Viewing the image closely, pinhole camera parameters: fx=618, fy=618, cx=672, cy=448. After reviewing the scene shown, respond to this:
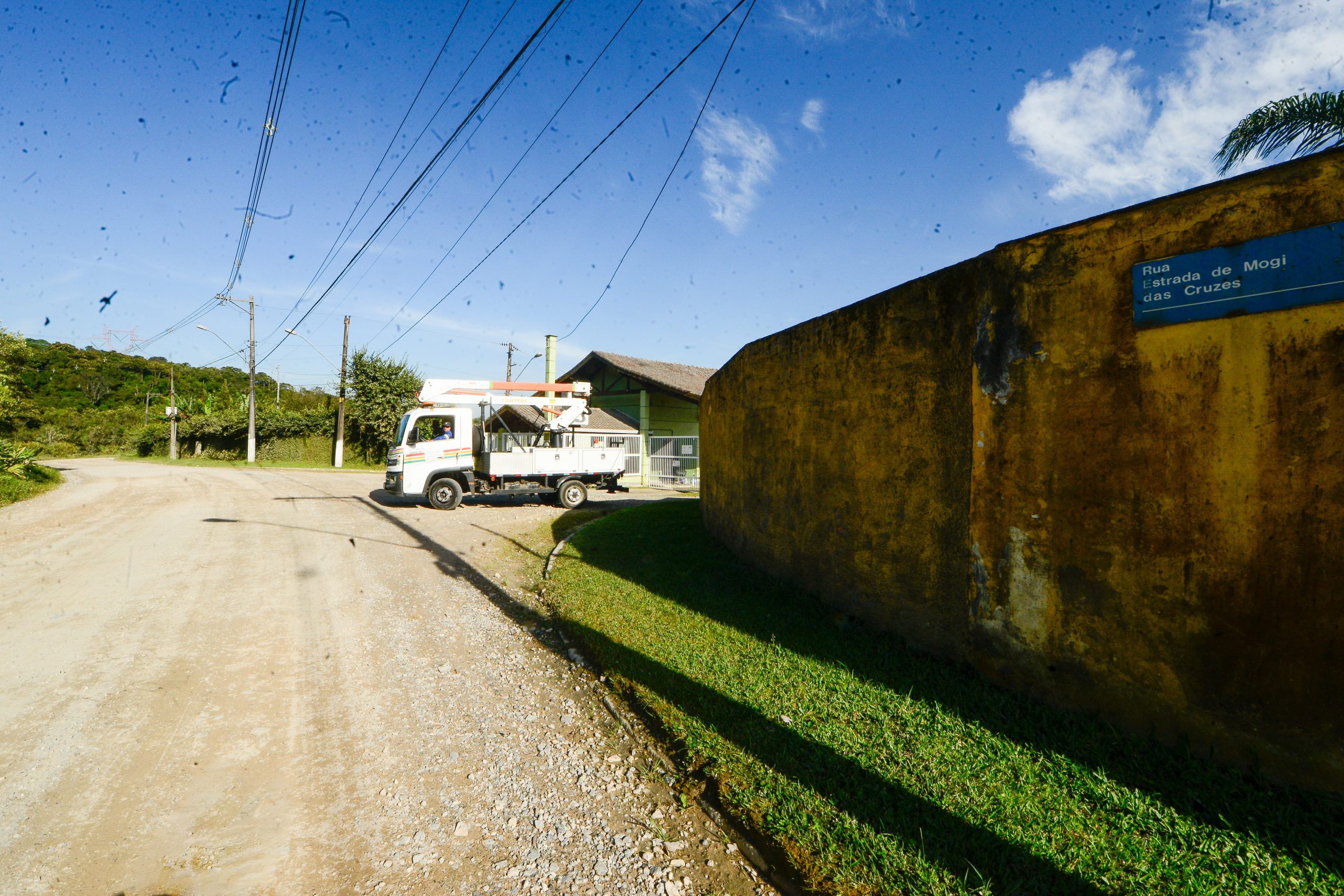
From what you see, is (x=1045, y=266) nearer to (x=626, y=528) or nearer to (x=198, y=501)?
(x=626, y=528)

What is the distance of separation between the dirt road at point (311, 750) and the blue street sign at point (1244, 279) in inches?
136

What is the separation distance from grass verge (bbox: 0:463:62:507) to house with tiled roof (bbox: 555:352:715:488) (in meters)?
17.2

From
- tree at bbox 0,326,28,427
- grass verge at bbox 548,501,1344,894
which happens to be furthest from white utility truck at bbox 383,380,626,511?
tree at bbox 0,326,28,427

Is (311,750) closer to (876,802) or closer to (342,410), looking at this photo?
(876,802)

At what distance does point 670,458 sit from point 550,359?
25.4 feet

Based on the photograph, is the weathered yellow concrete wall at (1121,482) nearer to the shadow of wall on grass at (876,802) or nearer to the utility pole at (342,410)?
the shadow of wall on grass at (876,802)

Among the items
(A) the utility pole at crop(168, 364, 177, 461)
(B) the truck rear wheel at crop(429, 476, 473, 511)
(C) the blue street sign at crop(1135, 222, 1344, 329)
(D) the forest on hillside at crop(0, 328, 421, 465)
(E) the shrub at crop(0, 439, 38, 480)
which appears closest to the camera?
(C) the blue street sign at crop(1135, 222, 1344, 329)

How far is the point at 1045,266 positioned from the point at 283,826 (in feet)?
16.6

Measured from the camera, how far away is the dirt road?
263cm

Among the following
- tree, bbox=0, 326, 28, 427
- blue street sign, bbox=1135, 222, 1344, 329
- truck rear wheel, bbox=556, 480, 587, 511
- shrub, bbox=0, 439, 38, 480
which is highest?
tree, bbox=0, 326, 28, 427

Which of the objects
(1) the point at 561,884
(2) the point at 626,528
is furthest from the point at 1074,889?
(2) the point at 626,528

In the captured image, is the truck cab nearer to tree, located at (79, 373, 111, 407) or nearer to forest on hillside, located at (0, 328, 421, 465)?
forest on hillside, located at (0, 328, 421, 465)

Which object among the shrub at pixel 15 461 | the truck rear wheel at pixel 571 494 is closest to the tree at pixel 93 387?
the shrub at pixel 15 461

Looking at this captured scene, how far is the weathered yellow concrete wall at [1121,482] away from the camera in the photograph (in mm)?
2789
